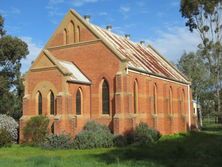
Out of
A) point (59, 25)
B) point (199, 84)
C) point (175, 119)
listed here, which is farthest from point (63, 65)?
point (199, 84)

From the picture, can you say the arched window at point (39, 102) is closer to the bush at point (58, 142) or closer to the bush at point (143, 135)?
the bush at point (58, 142)

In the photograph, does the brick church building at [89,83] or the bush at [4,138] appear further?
the brick church building at [89,83]

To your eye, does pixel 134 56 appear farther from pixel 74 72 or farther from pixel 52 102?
pixel 52 102

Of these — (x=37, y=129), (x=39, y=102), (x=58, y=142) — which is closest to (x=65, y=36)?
(x=39, y=102)

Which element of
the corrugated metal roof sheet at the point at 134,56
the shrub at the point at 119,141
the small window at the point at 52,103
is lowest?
the shrub at the point at 119,141

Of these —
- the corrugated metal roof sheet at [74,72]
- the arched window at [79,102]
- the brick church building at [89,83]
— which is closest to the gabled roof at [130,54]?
the brick church building at [89,83]

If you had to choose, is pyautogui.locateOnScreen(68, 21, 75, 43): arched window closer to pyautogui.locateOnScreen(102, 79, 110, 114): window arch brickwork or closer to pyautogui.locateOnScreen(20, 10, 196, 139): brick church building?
pyautogui.locateOnScreen(20, 10, 196, 139): brick church building

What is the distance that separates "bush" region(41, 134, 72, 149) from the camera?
31312 millimetres

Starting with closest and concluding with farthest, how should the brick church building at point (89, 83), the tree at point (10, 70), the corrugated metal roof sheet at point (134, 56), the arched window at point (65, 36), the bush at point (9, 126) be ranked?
the brick church building at point (89, 83) < the bush at point (9, 126) < the corrugated metal roof sheet at point (134, 56) < the arched window at point (65, 36) < the tree at point (10, 70)

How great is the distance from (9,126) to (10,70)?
15447 millimetres

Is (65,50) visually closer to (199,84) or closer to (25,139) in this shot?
(25,139)

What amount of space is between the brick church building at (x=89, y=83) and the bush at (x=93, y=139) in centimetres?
142

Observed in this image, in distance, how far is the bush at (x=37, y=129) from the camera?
33062mm

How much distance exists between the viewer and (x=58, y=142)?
31.3 meters
